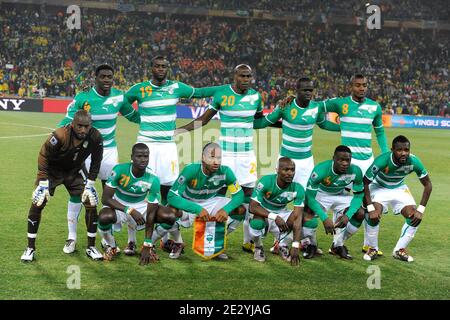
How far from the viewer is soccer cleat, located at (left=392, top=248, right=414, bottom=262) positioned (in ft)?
23.5

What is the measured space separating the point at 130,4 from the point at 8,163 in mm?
30496

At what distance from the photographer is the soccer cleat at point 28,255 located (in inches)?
253

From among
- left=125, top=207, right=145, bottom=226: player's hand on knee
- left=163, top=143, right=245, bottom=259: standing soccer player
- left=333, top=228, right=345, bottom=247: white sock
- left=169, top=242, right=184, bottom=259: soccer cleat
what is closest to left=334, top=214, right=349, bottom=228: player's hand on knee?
left=333, top=228, right=345, bottom=247: white sock

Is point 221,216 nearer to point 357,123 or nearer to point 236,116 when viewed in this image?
point 236,116

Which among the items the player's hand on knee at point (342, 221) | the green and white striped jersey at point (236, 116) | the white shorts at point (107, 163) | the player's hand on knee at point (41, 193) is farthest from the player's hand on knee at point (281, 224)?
the player's hand on knee at point (41, 193)

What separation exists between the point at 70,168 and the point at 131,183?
774 mm

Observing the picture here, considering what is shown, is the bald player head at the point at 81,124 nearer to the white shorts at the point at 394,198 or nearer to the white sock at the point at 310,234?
the white sock at the point at 310,234

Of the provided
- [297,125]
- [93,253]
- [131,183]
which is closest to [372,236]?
[297,125]

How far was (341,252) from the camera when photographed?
7270 millimetres

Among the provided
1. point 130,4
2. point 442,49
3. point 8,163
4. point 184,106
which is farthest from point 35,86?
point 442,49

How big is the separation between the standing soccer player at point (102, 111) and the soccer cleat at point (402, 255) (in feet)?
13.1

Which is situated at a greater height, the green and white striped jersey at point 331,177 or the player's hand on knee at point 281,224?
the green and white striped jersey at point 331,177

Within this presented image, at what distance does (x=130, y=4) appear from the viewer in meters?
42.0

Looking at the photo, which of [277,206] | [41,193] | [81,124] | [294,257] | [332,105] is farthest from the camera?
[332,105]
